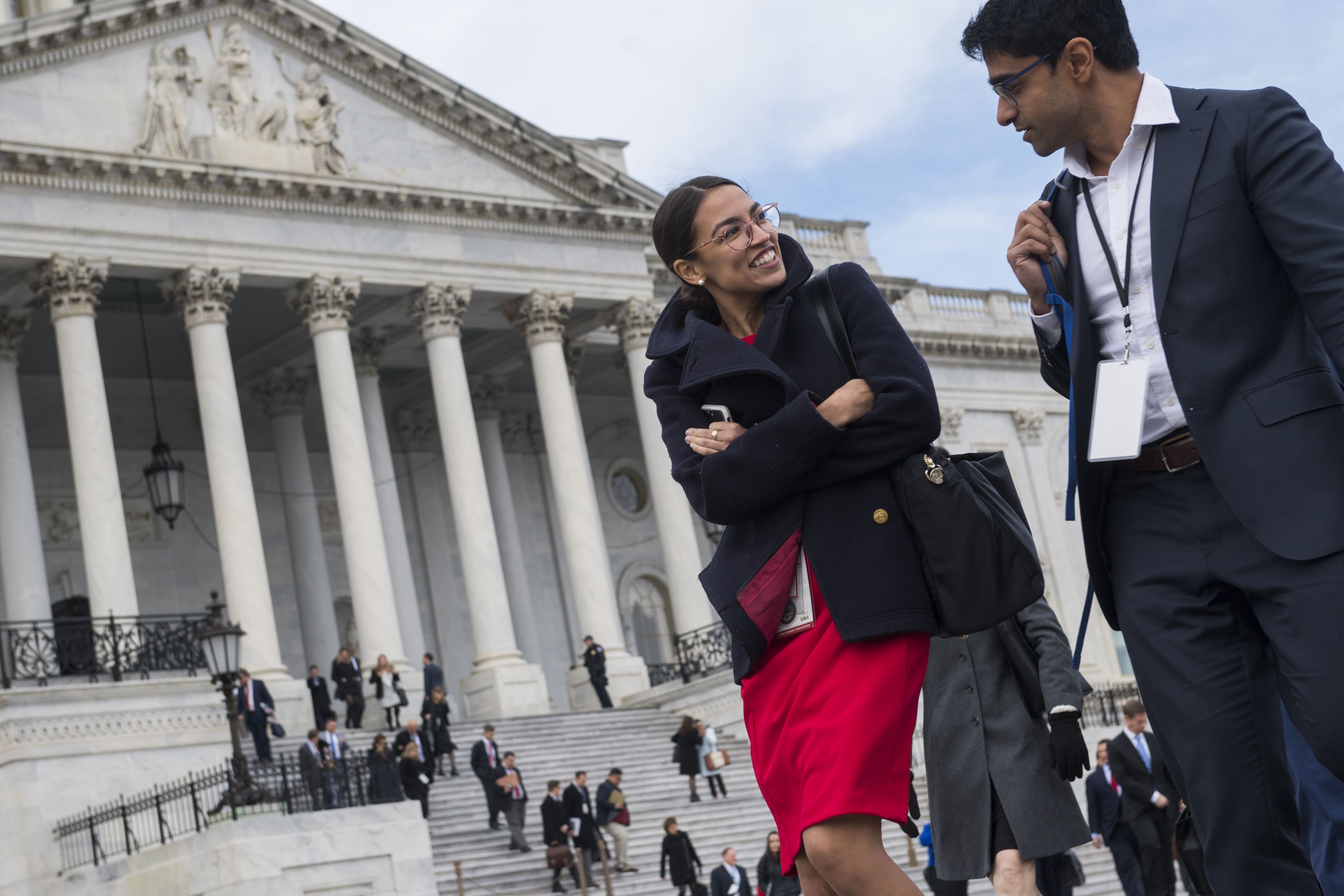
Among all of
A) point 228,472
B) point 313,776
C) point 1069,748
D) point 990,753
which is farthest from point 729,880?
point 228,472

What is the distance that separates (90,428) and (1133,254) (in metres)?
25.5

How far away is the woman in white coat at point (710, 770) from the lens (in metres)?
25.1

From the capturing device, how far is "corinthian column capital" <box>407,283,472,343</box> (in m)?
33.1

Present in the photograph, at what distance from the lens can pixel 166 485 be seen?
2945 cm

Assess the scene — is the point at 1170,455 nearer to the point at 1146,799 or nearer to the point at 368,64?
the point at 1146,799

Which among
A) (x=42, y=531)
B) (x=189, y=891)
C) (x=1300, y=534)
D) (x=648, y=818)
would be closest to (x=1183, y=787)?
(x=1300, y=534)

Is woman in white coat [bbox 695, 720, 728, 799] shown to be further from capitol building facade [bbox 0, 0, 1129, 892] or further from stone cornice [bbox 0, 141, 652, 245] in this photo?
stone cornice [bbox 0, 141, 652, 245]

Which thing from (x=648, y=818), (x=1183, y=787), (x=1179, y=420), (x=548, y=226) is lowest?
(x=648, y=818)

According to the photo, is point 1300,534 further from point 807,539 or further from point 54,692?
point 54,692

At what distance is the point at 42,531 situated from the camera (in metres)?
35.7

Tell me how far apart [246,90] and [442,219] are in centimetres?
458

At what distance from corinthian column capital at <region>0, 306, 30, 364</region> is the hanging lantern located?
3.12 m

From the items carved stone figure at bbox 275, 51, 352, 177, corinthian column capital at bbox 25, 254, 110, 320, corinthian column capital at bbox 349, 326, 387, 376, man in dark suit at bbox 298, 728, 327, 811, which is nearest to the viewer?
man in dark suit at bbox 298, 728, 327, 811

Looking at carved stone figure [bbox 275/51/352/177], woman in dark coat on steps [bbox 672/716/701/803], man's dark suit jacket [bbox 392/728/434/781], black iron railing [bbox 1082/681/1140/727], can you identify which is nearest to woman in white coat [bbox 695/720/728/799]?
woman in dark coat on steps [bbox 672/716/701/803]
